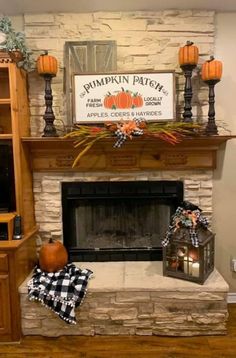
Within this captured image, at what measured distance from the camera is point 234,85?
8.86 ft

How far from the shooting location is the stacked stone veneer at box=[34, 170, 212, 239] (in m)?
2.76

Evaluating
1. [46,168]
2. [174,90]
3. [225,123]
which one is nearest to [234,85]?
[225,123]

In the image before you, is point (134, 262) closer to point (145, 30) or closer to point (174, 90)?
point (174, 90)

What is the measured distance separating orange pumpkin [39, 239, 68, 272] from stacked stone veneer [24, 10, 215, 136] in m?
1.10

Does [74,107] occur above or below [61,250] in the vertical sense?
above

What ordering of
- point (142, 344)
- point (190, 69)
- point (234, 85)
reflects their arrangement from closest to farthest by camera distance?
1. point (142, 344)
2. point (190, 69)
3. point (234, 85)

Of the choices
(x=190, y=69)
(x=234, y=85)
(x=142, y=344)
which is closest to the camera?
(x=142, y=344)

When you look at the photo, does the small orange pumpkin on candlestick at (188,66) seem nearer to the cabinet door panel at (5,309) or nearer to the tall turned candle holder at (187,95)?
the tall turned candle holder at (187,95)

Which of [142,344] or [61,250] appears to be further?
[61,250]

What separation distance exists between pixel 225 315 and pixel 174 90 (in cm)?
185

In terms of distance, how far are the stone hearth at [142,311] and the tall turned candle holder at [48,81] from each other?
49.4 inches

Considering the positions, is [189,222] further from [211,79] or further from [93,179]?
[211,79]

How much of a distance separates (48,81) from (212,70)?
134 cm

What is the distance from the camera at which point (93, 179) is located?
2.78 m
